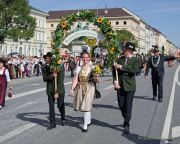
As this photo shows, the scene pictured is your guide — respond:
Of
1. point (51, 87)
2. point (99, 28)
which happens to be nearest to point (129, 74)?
point (51, 87)

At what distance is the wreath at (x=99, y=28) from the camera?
11.4m

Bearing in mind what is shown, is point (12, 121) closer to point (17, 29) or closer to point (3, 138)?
point (3, 138)

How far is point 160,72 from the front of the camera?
16.7 m

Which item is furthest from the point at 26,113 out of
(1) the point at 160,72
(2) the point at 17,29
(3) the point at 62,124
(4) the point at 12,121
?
(2) the point at 17,29

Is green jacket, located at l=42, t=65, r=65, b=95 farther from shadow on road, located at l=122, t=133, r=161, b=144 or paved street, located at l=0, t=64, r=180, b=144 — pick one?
shadow on road, located at l=122, t=133, r=161, b=144

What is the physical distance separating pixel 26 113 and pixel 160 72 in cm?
549

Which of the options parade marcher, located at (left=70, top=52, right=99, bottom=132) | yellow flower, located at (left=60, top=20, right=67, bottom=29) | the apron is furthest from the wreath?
the apron

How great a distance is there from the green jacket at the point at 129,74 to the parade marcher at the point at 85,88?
59 centimetres

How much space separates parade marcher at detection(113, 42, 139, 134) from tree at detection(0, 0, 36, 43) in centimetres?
4244

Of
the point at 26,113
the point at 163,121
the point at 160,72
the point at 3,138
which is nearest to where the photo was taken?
the point at 3,138

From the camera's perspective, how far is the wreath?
1141cm

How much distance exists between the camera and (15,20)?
52.9 m

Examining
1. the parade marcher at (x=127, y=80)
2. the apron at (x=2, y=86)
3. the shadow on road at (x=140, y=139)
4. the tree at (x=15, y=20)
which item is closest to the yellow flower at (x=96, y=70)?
the parade marcher at (x=127, y=80)

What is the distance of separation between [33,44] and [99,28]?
10772 centimetres
